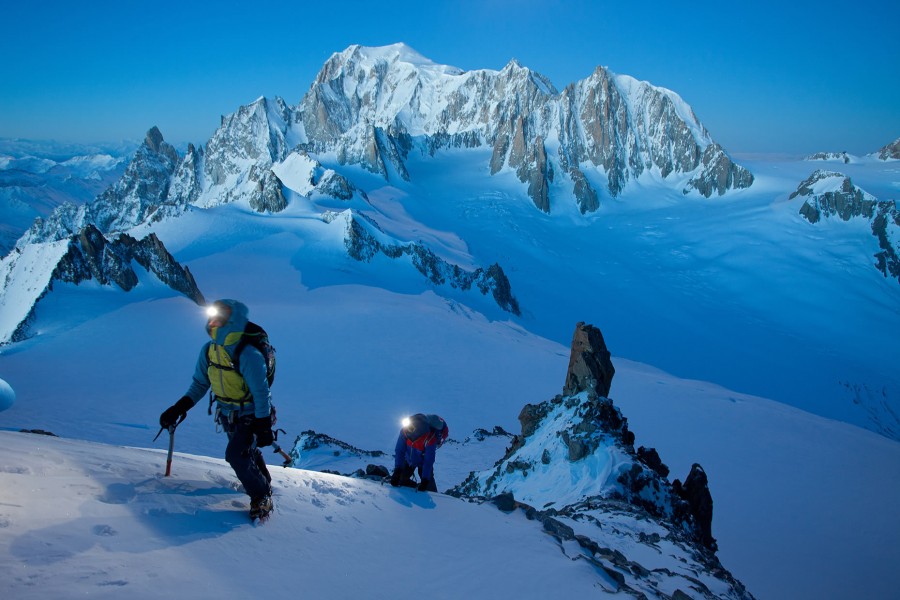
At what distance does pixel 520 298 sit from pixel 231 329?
69762 mm

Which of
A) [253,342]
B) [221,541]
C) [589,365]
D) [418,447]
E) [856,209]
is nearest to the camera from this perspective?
[221,541]

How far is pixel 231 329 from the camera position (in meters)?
5.12

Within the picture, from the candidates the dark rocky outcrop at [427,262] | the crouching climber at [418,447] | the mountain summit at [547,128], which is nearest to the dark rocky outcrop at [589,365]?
the crouching climber at [418,447]

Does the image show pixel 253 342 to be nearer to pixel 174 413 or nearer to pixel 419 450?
pixel 174 413

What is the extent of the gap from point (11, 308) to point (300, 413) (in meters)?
22.9

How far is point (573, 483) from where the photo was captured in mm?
13570

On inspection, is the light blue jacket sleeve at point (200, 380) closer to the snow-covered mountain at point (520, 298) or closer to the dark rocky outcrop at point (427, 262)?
the snow-covered mountain at point (520, 298)

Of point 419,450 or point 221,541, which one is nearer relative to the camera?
point 221,541

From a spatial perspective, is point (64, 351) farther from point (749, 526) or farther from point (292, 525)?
point (749, 526)

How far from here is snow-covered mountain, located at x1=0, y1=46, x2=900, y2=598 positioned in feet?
67.3

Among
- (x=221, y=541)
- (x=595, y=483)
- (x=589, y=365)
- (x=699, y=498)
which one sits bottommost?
(x=699, y=498)

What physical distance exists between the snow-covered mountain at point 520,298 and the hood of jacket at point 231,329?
7.14m

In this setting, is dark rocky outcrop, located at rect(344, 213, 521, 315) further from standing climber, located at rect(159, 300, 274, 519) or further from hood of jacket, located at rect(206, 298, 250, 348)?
hood of jacket, located at rect(206, 298, 250, 348)

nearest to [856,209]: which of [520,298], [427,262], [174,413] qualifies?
[520,298]
